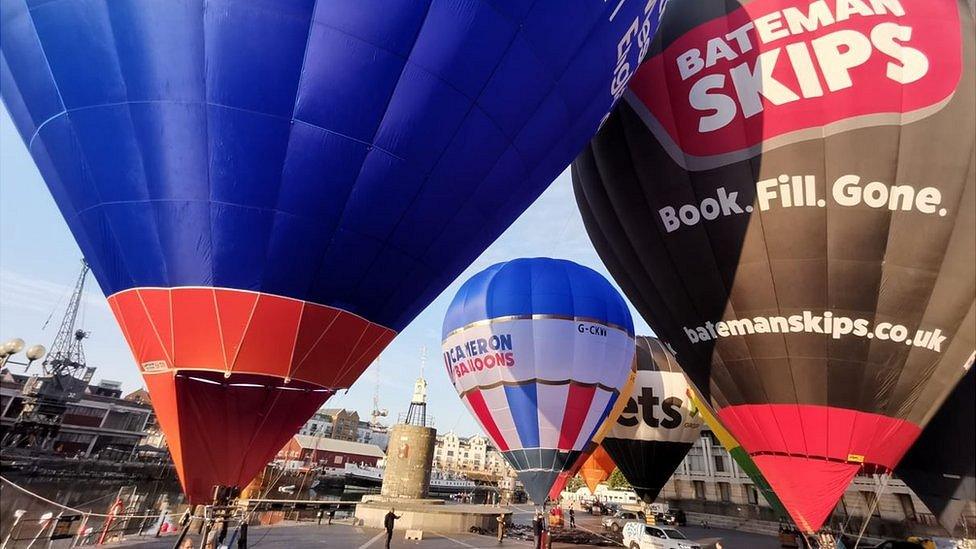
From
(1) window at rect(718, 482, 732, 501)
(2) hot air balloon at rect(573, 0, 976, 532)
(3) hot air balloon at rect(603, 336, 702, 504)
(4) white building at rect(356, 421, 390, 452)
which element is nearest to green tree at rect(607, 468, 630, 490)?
(1) window at rect(718, 482, 732, 501)

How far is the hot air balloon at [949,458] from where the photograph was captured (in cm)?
735

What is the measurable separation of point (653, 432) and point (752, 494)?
20.3m

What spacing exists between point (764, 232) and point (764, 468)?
390cm

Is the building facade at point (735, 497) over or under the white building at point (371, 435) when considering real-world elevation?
under

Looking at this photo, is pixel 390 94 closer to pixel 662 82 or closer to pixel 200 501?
pixel 200 501

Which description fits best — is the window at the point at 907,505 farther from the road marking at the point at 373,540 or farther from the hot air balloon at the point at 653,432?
the road marking at the point at 373,540

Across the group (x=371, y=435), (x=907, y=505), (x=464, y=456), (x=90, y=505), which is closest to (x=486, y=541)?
(x=907, y=505)

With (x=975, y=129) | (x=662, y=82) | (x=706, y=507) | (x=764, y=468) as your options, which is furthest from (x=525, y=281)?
(x=706, y=507)

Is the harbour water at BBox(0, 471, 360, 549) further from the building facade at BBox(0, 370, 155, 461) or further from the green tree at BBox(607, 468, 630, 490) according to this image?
the green tree at BBox(607, 468, 630, 490)

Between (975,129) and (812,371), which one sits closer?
(975,129)

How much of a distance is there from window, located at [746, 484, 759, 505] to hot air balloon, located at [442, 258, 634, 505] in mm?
24582

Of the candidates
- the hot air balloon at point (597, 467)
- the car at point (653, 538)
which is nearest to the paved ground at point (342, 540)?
the car at point (653, 538)

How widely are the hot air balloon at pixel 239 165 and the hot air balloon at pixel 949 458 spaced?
866 cm

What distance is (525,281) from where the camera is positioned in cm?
1591
